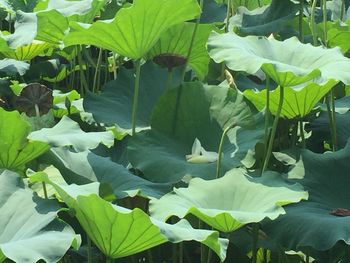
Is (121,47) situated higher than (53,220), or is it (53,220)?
(121,47)

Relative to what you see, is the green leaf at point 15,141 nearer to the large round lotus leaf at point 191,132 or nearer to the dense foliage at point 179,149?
the dense foliage at point 179,149

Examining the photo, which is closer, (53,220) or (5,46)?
(53,220)

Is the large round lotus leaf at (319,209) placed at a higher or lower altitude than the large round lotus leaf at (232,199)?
lower

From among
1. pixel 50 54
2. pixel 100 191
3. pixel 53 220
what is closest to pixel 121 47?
pixel 100 191

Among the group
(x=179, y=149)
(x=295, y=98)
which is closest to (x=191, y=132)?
(x=179, y=149)

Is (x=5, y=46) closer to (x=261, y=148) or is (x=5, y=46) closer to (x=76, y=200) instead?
(x=261, y=148)

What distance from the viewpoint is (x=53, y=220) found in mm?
1544

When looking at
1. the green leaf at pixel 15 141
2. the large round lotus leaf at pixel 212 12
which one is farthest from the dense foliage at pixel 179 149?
the large round lotus leaf at pixel 212 12

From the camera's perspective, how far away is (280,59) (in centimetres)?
193

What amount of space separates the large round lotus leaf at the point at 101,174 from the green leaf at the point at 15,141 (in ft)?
0.23

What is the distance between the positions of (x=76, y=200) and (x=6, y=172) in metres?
0.25

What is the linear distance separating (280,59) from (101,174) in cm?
47

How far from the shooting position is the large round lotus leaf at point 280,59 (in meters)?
1.72

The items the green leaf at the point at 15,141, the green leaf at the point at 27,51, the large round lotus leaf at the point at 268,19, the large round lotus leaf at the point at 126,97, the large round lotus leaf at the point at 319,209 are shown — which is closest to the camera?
the large round lotus leaf at the point at 319,209
